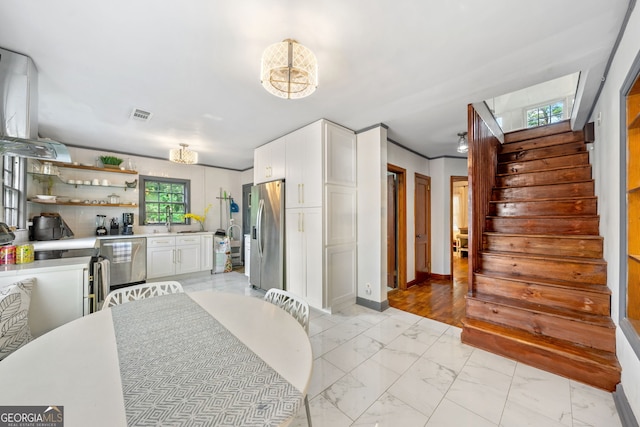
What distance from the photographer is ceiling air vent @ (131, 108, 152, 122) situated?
9.17 feet

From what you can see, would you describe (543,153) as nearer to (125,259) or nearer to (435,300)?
(435,300)

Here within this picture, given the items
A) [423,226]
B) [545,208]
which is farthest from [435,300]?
[545,208]

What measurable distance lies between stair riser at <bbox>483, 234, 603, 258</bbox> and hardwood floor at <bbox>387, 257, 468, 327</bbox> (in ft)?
3.10

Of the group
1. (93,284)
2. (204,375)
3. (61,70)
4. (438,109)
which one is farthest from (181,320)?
(438,109)

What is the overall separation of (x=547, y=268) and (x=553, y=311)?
17.6 inches

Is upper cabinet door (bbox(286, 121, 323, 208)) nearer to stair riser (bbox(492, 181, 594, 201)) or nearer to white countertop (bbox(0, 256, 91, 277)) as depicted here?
white countertop (bbox(0, 256, 91, 277))

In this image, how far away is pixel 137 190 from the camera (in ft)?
15.3

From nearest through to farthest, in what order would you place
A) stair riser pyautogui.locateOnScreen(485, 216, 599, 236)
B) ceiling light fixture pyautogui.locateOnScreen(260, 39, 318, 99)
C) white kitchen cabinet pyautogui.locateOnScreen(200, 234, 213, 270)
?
ceiling light fixture pyautogui.locateOnScreen(260, 39, 318, 99)
stair riser pyautogui.locateOnScreen(485, 216, 599, 236)
white kitchen cabinet pyautogui.locateOnScreen(200, 234, 213, 270)

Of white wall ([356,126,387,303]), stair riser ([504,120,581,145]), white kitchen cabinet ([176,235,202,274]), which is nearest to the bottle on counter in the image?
white kitchen cabinet ([176,235,202,274])

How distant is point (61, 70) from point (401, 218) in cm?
424

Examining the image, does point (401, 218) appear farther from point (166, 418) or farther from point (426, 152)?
point (166, 418)

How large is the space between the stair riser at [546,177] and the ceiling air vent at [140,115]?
4597 millimetres

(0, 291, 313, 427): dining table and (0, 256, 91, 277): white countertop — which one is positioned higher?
(0, 256, 91, 277): white countertop

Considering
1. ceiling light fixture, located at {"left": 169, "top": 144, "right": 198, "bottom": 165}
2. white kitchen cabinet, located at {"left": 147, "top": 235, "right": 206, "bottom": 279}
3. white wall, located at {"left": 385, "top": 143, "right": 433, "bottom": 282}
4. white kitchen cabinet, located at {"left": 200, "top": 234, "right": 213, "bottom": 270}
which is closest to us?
ceiling light fixture, located at {"left": 169, "top": 144, "right": 198, "bottom": 165}
